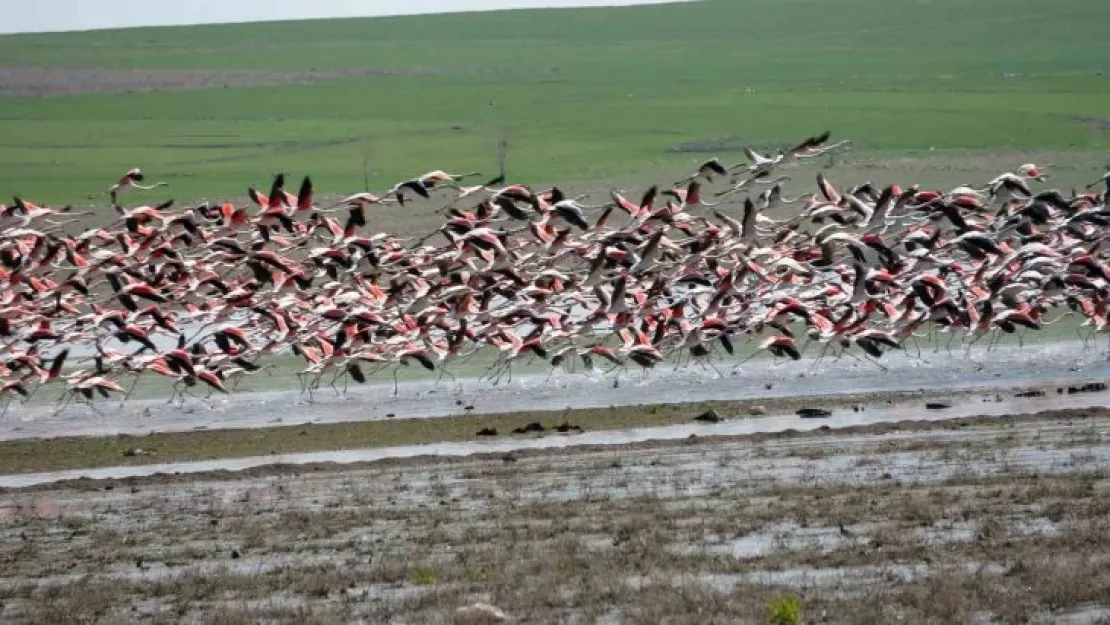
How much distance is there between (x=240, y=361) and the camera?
28844 mm

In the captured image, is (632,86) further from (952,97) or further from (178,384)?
(178,384)

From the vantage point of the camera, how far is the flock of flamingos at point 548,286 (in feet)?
95.1

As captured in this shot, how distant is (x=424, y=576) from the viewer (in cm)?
1631

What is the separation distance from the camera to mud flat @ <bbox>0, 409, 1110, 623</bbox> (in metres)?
15.2

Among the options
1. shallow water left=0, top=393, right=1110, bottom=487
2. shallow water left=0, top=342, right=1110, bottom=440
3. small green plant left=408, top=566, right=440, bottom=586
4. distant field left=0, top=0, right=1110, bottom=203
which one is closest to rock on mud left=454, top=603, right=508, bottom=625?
small green plant left=408, top=566, right=440, bottom=586

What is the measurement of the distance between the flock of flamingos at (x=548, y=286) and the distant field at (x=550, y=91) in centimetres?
2249

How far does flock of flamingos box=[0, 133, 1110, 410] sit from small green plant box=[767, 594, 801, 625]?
43.5ft

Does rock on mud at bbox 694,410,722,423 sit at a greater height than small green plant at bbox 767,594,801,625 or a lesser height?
greater

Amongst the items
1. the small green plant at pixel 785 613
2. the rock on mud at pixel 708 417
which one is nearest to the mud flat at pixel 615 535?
the small green plant at pixel 785 613

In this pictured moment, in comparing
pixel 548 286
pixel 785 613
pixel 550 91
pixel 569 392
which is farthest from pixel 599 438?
pixel 550 91

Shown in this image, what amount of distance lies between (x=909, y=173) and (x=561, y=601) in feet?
131

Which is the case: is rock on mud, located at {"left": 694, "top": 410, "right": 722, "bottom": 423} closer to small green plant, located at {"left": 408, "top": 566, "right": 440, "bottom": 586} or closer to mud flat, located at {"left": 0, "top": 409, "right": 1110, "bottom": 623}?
mud flat, located at {"left": 0, "top": 409, "right": 1110, "bottom": 623}

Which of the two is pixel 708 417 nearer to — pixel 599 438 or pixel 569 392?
pixel 599 438

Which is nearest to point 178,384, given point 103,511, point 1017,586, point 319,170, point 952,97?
point 103,511
